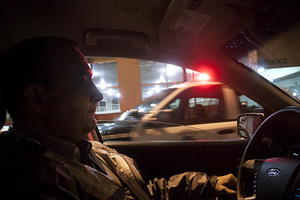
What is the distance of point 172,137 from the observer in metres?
3.04

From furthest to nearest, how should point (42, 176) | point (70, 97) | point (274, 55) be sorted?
point (274, 55), point (70, 97), point (42, 176)

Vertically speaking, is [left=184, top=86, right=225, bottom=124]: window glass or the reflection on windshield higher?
the reflection on windshield

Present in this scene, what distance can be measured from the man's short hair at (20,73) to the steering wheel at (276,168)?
55.2 inches

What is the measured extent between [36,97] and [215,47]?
4.80 ft

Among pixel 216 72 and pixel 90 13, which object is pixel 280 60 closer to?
pixel 216 72

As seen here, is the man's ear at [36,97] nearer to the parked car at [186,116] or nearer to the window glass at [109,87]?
the parked car at [186,116]

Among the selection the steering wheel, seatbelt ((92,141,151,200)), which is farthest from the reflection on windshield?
seatbelt ((92,141,151,200))

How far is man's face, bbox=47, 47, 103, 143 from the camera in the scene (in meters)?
0.99

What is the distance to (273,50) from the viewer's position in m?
1.69

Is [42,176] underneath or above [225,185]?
above

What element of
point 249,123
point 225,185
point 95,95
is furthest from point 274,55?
point 95,95

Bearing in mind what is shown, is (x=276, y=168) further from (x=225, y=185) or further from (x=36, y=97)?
(x=36, y=97)

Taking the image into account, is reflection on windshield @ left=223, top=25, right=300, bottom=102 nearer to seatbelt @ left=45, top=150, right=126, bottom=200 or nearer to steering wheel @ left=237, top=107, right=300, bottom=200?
steering wheel @ left=237, top=107, right=300, bottom=200

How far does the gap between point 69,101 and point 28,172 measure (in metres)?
0.40
